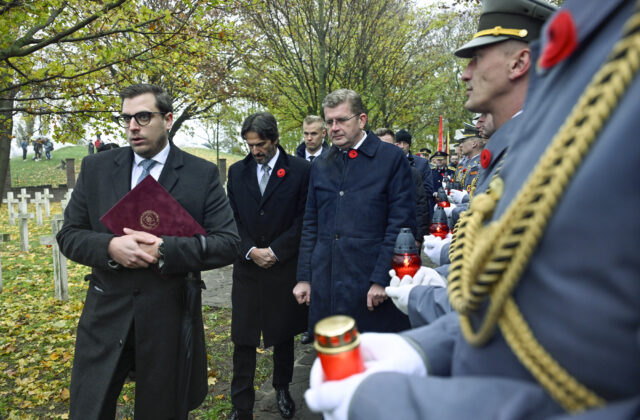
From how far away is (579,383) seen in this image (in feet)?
2.04

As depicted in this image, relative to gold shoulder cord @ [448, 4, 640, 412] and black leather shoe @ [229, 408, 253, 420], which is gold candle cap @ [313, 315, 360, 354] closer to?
gold shoulder cord @ [448, 4, 640, 412]

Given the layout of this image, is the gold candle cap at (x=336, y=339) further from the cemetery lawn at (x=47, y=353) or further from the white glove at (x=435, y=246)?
the cemetery lawn at (x=47, y=353)

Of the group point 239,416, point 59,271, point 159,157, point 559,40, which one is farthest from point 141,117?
point 59,271

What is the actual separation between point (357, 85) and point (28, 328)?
31.2ft

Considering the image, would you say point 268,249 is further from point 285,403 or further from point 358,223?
point 285,403

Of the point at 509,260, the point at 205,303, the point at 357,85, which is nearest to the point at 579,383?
the point at 509,260

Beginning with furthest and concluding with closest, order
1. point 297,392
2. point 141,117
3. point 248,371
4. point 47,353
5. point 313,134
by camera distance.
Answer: point 313,134 → point 47,353 → point 297,392 → point 248,371 → point 141,117

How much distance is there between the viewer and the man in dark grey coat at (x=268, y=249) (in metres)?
3.66

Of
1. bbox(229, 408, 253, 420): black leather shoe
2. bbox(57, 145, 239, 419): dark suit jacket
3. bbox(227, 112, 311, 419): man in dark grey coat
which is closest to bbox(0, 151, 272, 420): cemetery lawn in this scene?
bbox(229, 408, 253, 420): black leather shoe

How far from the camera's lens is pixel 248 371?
3398 millimetres

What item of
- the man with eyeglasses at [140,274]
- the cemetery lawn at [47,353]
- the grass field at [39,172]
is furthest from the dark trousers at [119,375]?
the grass field at [39,172]

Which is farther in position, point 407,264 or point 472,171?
point 472,171

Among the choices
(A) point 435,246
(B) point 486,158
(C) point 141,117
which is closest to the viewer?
(B) point 486,158

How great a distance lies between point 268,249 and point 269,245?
0.08m
